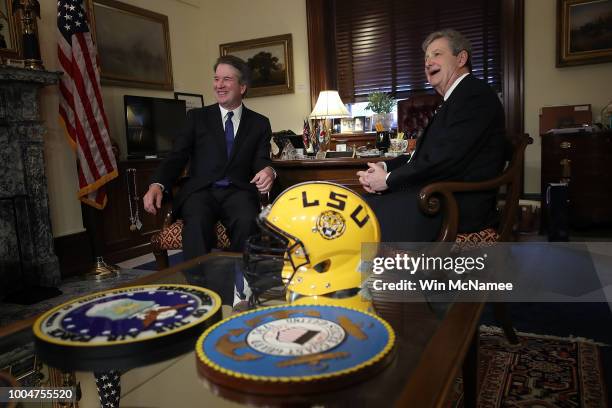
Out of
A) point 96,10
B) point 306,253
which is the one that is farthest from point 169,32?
point 306,253

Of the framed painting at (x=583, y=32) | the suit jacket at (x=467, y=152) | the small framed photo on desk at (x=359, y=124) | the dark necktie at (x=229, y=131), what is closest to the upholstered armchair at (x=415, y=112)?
the small framed photo on desk at (x=359, y=124)

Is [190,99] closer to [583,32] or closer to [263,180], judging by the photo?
[263,180]

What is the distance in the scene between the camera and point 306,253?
1192 mm

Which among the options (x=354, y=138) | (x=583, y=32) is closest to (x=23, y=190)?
(x=354, y=138)

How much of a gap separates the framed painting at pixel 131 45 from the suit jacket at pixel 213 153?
247cm

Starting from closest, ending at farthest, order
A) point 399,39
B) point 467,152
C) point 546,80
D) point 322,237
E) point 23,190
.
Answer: point 322,237
point 467,152
point 23,190
point 546,80
point 399,39

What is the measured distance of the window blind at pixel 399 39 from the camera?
5.13 m

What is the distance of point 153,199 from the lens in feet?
7.97

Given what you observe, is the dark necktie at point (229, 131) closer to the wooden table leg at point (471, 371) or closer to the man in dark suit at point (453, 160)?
the man in dark suit at point (453, 160)

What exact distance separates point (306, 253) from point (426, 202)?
767 millimetres

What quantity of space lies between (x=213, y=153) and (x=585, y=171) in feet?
10.9

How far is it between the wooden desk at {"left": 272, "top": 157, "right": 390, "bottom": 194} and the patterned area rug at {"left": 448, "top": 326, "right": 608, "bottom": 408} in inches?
52.8

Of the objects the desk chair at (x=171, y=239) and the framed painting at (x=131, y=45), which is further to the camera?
the framed painting at (x=131, y=45)

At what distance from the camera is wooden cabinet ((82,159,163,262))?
4.30m
